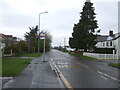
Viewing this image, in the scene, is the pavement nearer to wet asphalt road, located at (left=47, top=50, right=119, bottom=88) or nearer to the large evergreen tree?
wet asphalt road, located at (left=47, top=50, right=119, bottom=88)

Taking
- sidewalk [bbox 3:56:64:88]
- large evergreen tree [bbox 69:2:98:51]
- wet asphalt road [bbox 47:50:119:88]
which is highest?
large evergreen tree [bbox 69:2:98:51]

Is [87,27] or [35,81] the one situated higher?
[87,27]

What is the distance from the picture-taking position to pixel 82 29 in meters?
45.1

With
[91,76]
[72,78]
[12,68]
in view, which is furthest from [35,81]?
[12,68]

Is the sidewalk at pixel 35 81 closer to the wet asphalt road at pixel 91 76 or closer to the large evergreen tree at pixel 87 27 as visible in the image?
the wet asphalt road at pixel 91 76

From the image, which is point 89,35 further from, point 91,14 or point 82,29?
point 91,14

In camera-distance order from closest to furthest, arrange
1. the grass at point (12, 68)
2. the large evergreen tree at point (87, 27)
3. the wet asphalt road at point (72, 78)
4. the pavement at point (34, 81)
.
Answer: the pavement at point (34, 81), the wet asphalt road at point (72, 78), the grass at point (12, 68), the large evergreen tree at point (87, 27)

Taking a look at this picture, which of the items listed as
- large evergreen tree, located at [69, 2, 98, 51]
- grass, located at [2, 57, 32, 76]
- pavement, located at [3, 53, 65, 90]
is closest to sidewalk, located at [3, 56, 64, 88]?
pavement, located at [3, 53, 65, 90]

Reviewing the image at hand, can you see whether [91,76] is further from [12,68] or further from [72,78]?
[12,68]

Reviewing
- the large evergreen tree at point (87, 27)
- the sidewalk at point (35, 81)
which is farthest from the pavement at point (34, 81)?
the large evergreen tree at point (87, 27)

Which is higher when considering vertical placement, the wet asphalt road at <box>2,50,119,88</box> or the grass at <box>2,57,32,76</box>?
the grass at <box>2,57,32,76</box>

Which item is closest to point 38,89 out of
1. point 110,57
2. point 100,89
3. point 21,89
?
point 21,89

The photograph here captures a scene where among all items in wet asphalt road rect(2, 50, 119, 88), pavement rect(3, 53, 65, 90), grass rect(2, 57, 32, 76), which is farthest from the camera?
grass rect(2, 57, 32, 76)

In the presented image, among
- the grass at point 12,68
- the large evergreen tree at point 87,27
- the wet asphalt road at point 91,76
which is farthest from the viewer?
the large evergreen tree at point 87,27
